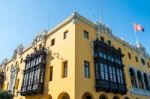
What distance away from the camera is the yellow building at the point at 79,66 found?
20.2 metres

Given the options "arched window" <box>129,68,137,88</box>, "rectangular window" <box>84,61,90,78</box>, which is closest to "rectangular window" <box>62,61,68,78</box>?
"rectangular window" <box>84,61,90,78</box>

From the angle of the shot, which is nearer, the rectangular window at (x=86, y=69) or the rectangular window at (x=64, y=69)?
the rectangular window at (x=86, y=69)

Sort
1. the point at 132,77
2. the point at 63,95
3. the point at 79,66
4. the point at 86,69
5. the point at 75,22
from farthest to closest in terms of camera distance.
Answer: the point at 132,77 < the point at 75,22 < the point at 63,95 < the point at 86,69 < the point at 79,66

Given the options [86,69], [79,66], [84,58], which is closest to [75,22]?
[84,58]

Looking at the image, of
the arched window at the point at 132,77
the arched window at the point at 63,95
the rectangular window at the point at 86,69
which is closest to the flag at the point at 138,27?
the arched window at the point at 132,77

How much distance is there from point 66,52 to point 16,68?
17.9 meters

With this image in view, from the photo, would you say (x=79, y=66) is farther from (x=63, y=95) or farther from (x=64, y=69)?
(x=63, y=95)

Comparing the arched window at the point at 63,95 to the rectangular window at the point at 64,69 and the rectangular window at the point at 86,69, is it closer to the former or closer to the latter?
the rectangular window at the point at 64,69

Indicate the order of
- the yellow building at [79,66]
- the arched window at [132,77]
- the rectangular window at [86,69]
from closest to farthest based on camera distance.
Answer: the yellow building at [79,66], the rectangular window at [86,69], the arched window at [132,77]

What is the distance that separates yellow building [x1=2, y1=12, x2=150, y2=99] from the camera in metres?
20.2

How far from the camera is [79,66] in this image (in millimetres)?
20000

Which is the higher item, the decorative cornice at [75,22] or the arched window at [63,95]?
the decorative cornice at [75,22]

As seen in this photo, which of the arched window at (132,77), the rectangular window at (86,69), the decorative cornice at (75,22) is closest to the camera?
the rectangular window at (86,69)

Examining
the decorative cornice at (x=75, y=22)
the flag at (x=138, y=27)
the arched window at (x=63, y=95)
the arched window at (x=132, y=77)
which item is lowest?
the arched window at (x=63, y=95)
